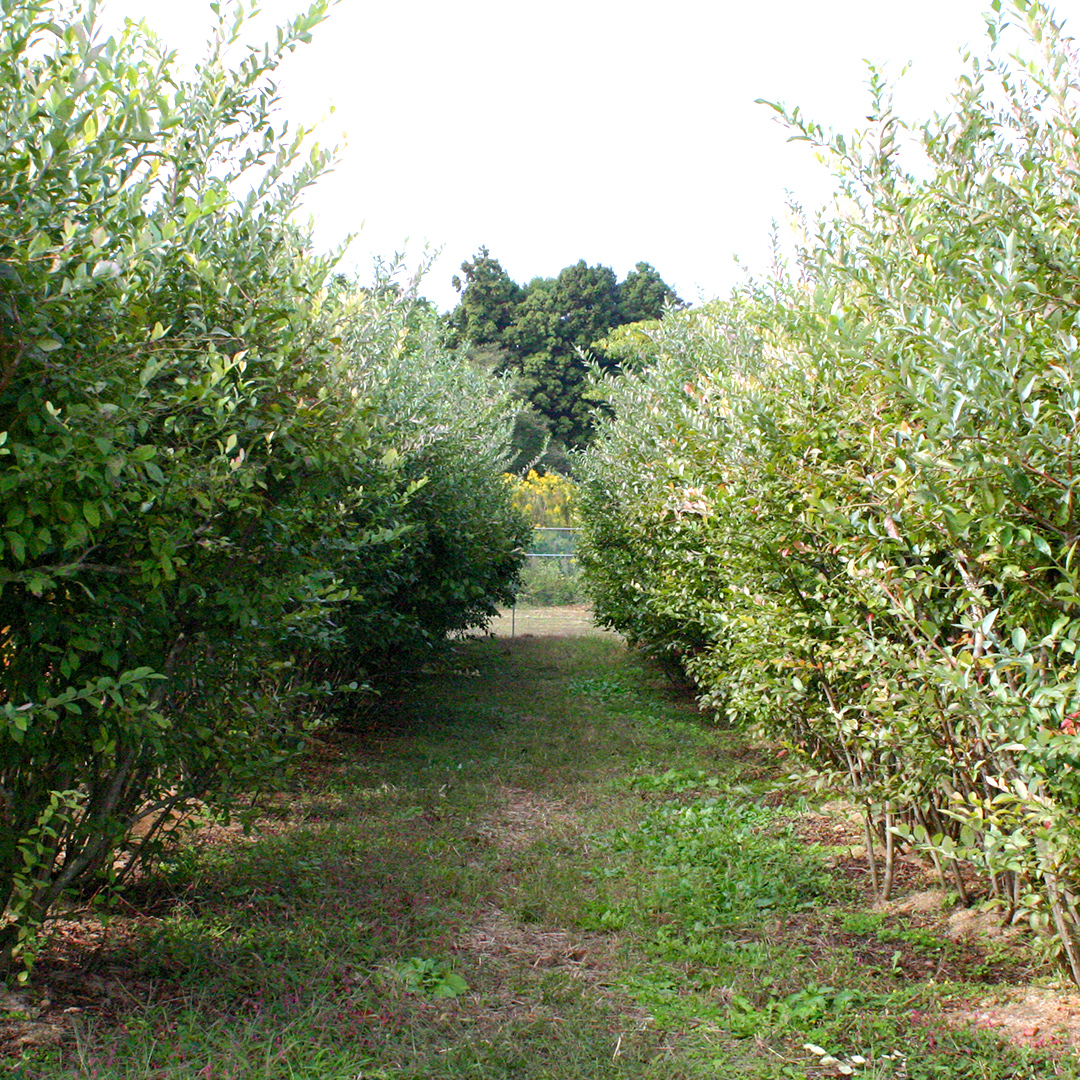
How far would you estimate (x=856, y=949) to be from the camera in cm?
377

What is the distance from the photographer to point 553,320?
1479 inches

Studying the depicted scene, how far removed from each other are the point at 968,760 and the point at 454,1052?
217 cm

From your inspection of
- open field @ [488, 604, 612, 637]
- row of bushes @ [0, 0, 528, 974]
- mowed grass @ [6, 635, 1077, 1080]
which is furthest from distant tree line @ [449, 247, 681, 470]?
row of bushes @ [0, 0, 528, 974]

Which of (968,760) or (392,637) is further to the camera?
(392,637)

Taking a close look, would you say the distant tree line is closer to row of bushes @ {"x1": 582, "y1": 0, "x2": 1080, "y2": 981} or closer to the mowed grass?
the mowed grass

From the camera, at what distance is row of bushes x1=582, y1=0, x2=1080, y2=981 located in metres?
2.66

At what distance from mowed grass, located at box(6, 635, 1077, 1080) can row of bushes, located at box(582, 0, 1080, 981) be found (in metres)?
0.60

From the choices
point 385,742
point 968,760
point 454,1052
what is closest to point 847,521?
point 968,760

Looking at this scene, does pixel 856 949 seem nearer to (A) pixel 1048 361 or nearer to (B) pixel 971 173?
(A) pixel 1048 361

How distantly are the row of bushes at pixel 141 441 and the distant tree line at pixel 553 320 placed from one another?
104 ft

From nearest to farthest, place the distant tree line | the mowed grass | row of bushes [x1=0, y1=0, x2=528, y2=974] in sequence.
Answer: row of bushes [x1=0, y1=0, x2=528, y2=974] < the mowed grass < the distant tree line

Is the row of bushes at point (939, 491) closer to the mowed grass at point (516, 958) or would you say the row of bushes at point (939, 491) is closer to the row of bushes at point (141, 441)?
the mowed grass at point (516, 958)

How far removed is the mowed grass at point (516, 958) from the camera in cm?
293

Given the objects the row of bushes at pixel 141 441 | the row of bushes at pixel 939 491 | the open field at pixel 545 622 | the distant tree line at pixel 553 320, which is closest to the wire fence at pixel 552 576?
the open field at pixel 545 622
